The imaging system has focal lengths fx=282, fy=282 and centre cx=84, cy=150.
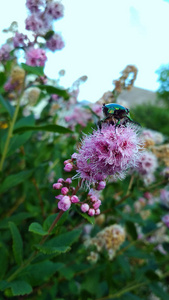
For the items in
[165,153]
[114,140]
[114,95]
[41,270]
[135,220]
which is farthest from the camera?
[135,220]

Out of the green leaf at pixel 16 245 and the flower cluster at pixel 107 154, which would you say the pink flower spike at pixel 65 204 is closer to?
the flower cluster at pixel 107 154

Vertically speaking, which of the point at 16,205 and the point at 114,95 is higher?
the point at 114,95

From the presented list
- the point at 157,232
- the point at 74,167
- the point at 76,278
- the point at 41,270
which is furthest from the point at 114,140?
the point at 157,232

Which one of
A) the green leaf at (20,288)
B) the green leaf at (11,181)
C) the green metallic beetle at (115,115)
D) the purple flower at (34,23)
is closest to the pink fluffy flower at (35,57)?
the purple flower at (34,23)

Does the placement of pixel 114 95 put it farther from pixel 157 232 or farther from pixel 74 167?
pixel 157 232

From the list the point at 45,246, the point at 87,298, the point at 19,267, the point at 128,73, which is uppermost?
the point at 128,73

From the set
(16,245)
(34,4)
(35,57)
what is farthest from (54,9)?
Answer: (16,245)

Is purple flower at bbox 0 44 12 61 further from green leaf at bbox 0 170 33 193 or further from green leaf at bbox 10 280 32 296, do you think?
green leaf at bbox 10 280 32 296
